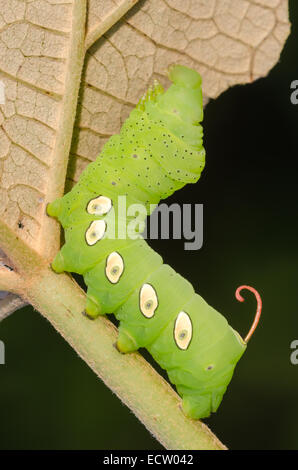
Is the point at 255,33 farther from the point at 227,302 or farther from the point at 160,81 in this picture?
the point at 227,302

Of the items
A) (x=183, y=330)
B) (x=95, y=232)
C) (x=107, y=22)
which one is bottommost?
(x=183, y=330)

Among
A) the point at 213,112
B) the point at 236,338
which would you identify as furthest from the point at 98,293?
the point at 213,112

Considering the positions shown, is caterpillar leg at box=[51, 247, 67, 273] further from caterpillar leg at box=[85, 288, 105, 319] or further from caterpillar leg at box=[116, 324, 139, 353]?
caterpillar leg at box=[116, 324, 139, 353]

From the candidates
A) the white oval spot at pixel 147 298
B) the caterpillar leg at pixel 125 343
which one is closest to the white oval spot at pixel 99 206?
the white oval spot at pixel 147 298

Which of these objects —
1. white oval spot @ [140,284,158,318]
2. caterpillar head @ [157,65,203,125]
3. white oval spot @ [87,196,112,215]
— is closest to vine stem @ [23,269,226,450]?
white oval spot @ [140,284,158,318]

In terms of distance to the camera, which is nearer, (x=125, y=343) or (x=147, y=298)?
(x=125, y=343)

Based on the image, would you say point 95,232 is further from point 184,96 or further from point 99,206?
point 184,96

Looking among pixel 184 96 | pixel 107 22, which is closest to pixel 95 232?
pixel 184 96

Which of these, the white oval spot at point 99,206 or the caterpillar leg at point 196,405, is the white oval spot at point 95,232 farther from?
the caterpillar leg at point 196,405
